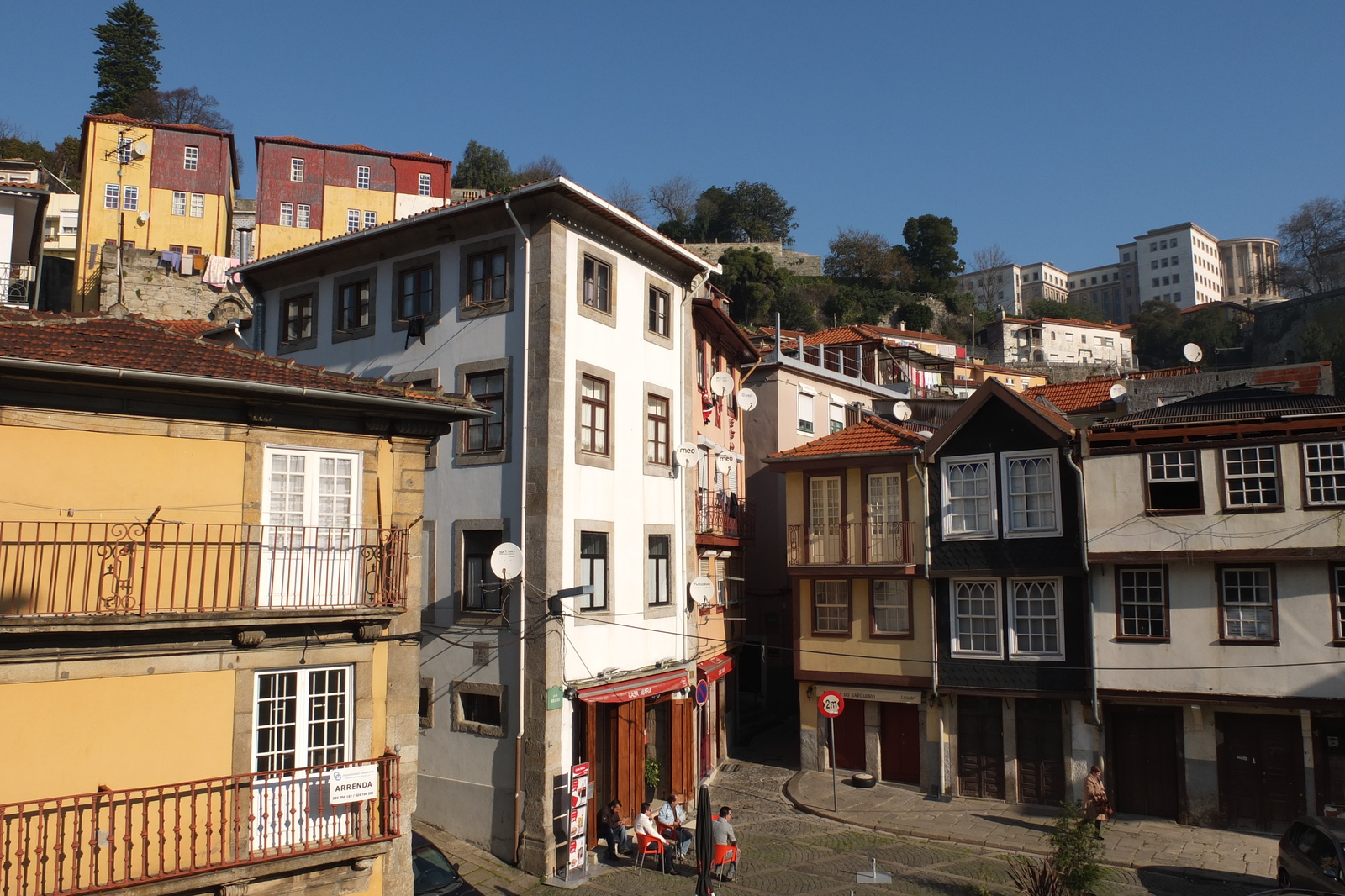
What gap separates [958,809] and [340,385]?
1803 centimetres

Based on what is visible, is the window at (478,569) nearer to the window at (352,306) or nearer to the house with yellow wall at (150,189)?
the window at (352,306)

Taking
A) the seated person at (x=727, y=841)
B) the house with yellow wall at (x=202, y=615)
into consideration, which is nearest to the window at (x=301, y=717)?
the house with yellow wall at (x=202, y=615)

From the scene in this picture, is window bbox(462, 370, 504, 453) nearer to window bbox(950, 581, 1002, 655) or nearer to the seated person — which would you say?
the seated person

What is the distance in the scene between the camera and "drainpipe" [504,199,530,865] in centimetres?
1953

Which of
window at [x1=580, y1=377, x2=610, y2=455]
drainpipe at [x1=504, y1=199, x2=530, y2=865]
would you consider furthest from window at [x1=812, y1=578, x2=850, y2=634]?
drainpipe at [x1=504, y1=199, x2=530, y2=865]

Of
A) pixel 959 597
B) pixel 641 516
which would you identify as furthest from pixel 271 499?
pixel 959 597

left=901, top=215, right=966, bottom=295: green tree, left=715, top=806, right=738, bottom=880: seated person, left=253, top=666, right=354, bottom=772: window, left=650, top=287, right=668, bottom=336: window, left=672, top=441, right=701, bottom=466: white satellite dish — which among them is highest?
left=901, top=215, right=966, bottom=295: green tree

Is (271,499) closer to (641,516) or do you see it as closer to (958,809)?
(641,516)

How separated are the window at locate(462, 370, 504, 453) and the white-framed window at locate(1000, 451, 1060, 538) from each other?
42.0 feet

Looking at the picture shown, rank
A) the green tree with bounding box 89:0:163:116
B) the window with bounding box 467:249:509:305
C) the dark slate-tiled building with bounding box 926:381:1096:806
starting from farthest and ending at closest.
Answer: the green tree with bounding box 89:0:163:116 < the dark slate-tiled building with bounding box 926:381:1096:806 < the window with bounding box 467:249:509:305

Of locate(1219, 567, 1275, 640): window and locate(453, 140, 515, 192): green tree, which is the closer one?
locate(1219, 567, 1275, 640): window

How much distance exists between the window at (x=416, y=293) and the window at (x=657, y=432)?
585 cm

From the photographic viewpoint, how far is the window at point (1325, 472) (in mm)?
20844

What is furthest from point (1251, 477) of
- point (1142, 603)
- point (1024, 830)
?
point (1024, 830)
